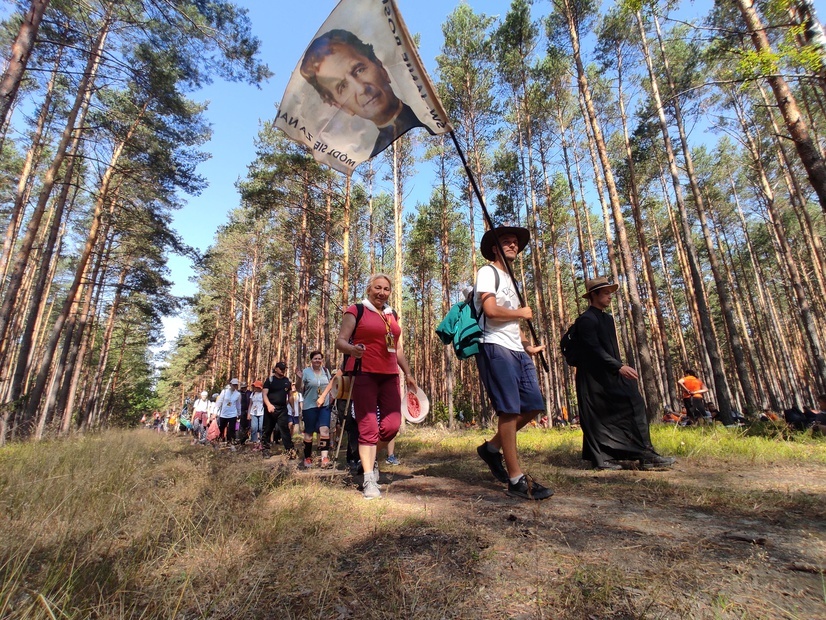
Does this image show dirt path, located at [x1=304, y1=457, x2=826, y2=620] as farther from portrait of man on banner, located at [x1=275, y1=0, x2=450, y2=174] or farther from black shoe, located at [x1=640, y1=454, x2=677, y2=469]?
portrait of man on banner, located at [x1=275, y1=0, x2=450, y2=174]

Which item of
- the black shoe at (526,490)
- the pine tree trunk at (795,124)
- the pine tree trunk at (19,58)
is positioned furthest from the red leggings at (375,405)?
the pine tree trunk at (795,124)

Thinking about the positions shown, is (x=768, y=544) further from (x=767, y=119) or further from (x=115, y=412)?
(x=115, y=412)

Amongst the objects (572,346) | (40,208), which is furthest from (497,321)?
(40,208)

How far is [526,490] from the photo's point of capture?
111 inches

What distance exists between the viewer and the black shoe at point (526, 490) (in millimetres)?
2758

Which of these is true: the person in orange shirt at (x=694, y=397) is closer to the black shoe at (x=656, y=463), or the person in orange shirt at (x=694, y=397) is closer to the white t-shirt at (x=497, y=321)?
the black shoe at (x=656, y=463)

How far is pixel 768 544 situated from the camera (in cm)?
179

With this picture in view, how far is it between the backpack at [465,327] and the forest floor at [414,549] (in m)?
1.15

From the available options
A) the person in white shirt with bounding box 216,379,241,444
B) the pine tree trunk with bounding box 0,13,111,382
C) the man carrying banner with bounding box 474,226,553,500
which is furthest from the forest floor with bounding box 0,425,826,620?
the pine tree trunk with bounding box 0,13,111,382

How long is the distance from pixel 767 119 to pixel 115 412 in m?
51.4

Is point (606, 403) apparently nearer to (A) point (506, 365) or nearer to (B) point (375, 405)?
(A) point (506, 365)

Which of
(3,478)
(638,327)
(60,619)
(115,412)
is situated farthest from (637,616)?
(115,412)

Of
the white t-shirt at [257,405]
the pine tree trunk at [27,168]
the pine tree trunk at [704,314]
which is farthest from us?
the pine tree trunk at [27,168]

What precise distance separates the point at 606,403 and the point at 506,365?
182 cm
